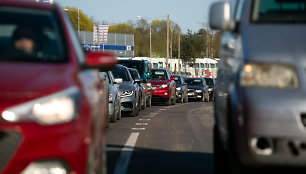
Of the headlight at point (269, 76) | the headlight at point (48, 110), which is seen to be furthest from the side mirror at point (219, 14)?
the headlight at point (48, 110)

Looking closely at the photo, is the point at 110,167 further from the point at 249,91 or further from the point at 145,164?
the point at 249,91

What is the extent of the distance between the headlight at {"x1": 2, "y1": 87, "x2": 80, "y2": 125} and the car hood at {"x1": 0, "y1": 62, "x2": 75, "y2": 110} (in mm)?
41

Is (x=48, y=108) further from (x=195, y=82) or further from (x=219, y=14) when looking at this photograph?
(x=195, y=82)

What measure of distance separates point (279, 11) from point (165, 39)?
108 metres

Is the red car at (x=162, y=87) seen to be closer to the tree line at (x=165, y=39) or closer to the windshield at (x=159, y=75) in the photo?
the windshield at (x=159, y=75)

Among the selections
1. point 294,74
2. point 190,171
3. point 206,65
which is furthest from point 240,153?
point 206,65

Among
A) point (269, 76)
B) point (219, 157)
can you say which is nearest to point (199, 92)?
point (219, 157)

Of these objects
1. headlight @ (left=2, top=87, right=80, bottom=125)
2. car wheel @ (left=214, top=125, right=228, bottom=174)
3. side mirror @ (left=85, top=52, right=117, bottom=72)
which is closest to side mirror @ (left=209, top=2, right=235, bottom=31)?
side mirror @ (left=85, top=52, right=117, bottom=72)

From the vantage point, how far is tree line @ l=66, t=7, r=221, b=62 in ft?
323

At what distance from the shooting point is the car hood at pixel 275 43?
17.7 ft

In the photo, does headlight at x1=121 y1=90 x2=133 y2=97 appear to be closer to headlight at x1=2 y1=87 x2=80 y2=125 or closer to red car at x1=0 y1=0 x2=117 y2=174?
red car at x1=0 y1=0 x2=117 y2=174

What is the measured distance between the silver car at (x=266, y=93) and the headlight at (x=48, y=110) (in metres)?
1.35

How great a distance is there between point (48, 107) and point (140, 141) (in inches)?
305

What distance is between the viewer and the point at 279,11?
20.3 feet
